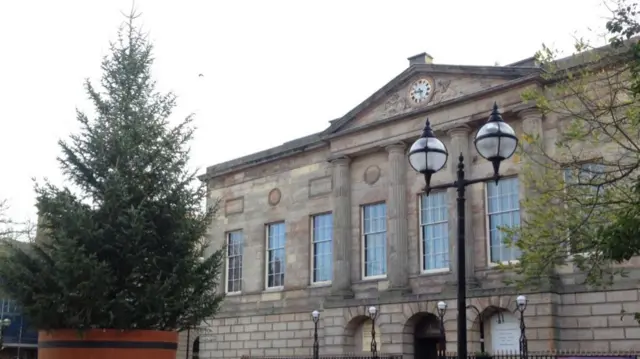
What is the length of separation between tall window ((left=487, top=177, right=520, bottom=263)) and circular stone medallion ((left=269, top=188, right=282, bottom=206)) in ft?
39.0

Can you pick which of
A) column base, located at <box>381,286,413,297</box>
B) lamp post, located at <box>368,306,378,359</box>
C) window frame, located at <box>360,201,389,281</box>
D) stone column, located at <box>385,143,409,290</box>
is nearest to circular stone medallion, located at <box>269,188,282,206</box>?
window frame, located at <box>360,201,389,281</box>

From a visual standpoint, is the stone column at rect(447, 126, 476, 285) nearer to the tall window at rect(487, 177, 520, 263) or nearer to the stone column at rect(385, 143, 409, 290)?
the tall window at rect(487, 177, 520, 263)

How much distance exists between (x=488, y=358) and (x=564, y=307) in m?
4.00

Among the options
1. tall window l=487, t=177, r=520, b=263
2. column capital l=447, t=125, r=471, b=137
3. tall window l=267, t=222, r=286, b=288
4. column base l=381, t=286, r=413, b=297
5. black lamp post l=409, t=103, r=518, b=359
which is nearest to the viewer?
black lamp post l=409, t=103, r=518, b=359

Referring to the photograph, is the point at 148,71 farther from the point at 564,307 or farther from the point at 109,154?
the point at 564,307

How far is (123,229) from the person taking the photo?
10617 mm

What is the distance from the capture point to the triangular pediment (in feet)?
89.0

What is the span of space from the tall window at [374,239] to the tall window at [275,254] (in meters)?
5.24

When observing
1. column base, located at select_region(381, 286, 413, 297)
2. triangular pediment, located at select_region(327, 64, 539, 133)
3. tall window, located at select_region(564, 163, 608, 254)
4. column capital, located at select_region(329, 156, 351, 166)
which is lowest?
column base, located at select_region(381, 286, 413, 297)

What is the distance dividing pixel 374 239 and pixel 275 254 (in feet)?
21.3

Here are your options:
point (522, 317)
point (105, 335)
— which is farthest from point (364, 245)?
point (105, 335)

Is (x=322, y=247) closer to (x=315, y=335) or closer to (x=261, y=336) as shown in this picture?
(x=315, y=335)

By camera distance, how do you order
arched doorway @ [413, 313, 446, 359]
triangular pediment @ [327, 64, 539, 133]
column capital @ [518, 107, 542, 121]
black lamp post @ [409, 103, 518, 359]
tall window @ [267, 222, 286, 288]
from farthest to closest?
1. tall window @ [267, 222, 286, 288]
2. arched doorway @ [413, 313, 446, 359]
3. triangular pediment @ [327, 64, 539, 133]
4. column capital @ [518, 107, 542, 121]
5. black lamp post @ [409, 103, 518, 359]

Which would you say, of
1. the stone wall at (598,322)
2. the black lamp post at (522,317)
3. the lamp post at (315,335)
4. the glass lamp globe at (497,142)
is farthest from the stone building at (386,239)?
the glass lamp globe at (497,142)
